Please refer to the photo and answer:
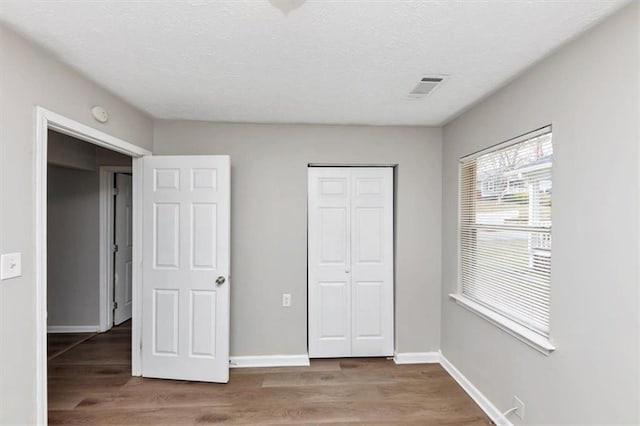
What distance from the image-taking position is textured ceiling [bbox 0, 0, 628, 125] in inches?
56.5

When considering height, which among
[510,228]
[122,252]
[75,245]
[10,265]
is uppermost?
[510,228]

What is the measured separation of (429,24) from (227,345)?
2.81 meters

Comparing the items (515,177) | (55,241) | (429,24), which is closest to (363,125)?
(515,177)

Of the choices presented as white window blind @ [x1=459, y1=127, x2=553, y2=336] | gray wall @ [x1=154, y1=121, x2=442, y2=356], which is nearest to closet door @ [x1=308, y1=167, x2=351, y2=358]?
gray wall @ [x1=154, y1=121, x2=442, y2=356]

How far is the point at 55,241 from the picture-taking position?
13.4 ft

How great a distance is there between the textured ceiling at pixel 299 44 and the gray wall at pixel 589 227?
0.18 metres

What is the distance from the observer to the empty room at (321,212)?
152 centimetres

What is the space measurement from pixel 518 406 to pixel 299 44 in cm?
261

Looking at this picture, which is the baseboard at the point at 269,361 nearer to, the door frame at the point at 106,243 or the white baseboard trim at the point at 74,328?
the door frame at the point at 106,243

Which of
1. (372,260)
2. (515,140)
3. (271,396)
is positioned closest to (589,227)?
(515,140)

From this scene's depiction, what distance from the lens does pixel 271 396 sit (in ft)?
8.77

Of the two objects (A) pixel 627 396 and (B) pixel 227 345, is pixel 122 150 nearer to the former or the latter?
(B) pixel 227 345

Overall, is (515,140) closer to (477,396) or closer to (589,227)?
(589,227)

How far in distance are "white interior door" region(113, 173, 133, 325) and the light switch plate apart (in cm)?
285
